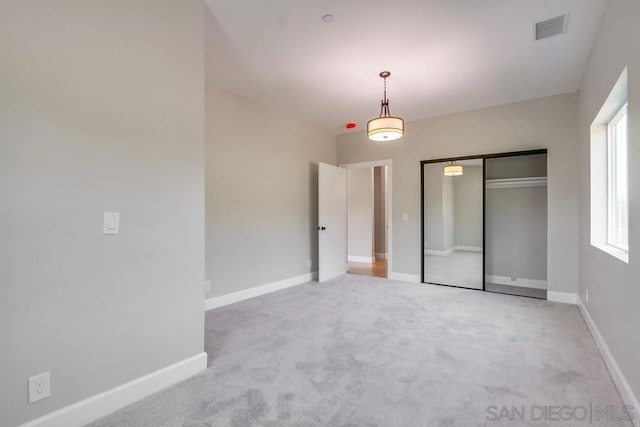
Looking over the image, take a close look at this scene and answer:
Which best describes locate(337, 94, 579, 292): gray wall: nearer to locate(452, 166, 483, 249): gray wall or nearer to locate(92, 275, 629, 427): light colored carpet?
locate(452, 166, 483, 249): gray wall

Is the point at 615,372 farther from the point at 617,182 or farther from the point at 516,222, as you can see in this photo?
the point at 516,222

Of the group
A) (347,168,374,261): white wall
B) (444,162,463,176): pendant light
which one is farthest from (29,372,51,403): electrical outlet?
(347,168,374,261): white wall

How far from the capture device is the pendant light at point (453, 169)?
188 inches

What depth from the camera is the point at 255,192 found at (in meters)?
4.29

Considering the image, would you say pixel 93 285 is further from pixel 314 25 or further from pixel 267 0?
pixel 314 25

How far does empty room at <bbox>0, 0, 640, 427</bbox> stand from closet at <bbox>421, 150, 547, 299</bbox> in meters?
0.04

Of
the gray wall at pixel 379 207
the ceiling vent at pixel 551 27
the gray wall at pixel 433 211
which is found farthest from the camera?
the gray wall at pixel 379 207

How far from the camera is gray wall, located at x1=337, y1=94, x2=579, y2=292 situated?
390 centimetres

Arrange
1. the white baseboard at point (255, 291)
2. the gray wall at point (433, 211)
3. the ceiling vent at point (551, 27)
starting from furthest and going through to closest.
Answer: the gray wall at point (433, 211)
the white baseboard at point (255, 291)
the ceiling vent at point (551, 27)

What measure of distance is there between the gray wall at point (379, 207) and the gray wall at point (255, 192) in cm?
268

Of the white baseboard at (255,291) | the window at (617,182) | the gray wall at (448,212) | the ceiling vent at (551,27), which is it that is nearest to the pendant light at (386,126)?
the ceiling vent at (551,27)

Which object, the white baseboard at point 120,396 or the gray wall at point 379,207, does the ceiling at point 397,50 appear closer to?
the white baseboard at point 120,396

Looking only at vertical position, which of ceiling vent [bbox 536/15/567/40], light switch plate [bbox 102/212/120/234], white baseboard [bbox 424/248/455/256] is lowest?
white baseboard [bbox 424/248/455/256]

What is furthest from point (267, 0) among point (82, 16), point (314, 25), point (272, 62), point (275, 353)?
point (275, 353)
